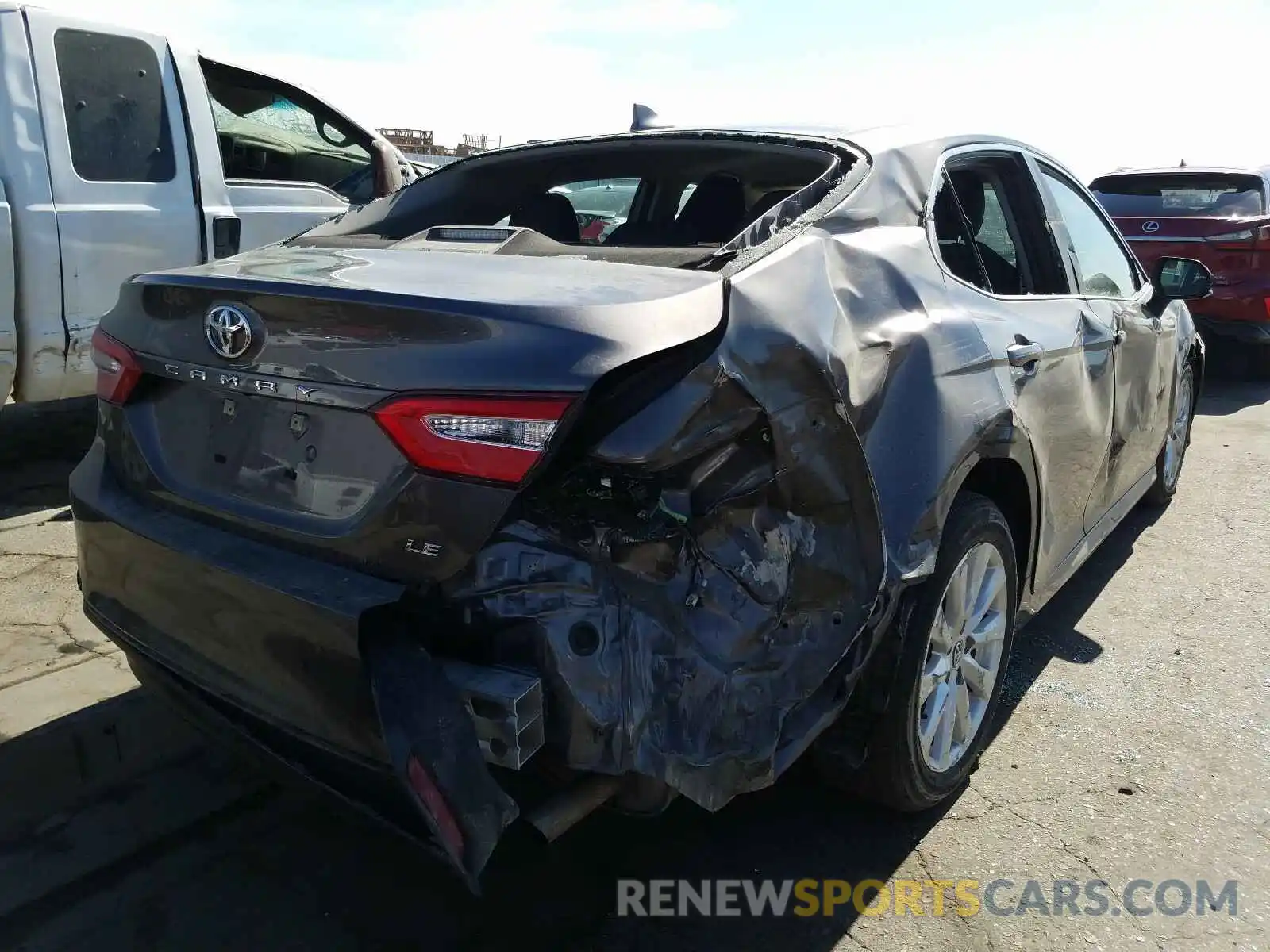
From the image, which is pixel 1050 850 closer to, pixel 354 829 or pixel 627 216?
pixel 354 829

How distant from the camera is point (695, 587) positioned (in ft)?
6.27

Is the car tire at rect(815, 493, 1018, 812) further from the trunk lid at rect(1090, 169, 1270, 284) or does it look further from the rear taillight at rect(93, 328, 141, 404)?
the trunk lid at rect(1090, 169, 1270, 284)

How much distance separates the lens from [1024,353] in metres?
2.73

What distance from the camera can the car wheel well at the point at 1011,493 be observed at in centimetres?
262

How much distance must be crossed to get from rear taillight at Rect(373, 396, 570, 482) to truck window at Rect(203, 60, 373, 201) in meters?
4.17

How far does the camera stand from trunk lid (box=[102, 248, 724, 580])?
70.4 inches

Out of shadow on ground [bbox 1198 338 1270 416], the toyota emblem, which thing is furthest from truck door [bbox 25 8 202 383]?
shadow on ground [bbox 1198 338 1270 416]

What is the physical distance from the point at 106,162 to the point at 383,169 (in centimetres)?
152

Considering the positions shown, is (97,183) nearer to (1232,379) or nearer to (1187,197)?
(1187,197)

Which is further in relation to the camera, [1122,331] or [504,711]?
[1122,331]

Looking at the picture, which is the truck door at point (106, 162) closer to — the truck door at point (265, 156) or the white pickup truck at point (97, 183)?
the white pickup truck at point (97, 183)

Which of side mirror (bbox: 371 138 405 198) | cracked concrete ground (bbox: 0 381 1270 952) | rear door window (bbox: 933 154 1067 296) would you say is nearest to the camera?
cracked concrete ground (bbox: 0 381 1270 952)

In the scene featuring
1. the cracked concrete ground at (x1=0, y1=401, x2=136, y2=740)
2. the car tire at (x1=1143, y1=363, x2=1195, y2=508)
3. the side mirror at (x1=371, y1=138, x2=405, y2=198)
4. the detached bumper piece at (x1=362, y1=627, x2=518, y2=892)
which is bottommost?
the cracked concrete ground at (x1=0, y1=401, x2=136, y2=740)

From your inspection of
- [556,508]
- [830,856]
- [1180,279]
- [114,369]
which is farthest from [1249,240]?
[114,369]
